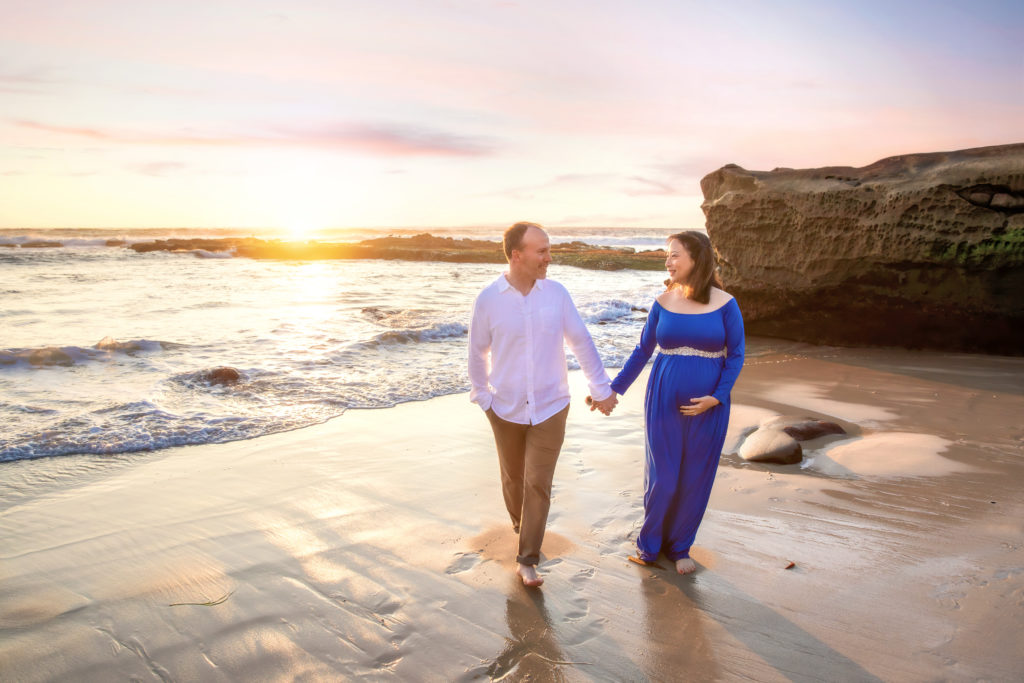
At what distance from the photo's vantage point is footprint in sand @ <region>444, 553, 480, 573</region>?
3707 millimetres

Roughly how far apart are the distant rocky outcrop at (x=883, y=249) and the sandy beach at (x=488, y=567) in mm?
3712

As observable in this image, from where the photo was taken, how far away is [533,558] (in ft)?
11.8

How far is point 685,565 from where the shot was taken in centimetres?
366

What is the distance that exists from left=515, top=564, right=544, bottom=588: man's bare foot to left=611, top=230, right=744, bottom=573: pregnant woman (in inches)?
25.9

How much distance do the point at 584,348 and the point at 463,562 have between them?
1.45m

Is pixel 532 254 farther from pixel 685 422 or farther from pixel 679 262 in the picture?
pixel 685 422

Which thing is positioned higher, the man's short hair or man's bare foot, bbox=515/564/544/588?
the man's short hair

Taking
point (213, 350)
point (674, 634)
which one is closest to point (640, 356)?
point (674, 634)

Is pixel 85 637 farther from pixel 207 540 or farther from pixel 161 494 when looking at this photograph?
pixel 161 494

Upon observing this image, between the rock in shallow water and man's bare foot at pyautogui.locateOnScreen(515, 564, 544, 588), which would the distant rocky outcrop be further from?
man's bare foot at pyautogui.locateOnScreen(515, 564, 544, 588)

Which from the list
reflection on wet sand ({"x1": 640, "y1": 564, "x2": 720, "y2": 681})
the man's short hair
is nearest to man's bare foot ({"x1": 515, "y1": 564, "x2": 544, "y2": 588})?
reflection on wet sand ({"x1": 640, "y1": 564, "x2": 720, "y2": 681})

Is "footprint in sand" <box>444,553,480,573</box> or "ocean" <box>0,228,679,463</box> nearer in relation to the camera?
"footprint in sand" <box>444,553,480,573</box>

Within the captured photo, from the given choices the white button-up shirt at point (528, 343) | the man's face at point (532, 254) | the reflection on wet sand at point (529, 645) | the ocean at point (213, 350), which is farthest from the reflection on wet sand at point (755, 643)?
the ocean at point (213, 350)

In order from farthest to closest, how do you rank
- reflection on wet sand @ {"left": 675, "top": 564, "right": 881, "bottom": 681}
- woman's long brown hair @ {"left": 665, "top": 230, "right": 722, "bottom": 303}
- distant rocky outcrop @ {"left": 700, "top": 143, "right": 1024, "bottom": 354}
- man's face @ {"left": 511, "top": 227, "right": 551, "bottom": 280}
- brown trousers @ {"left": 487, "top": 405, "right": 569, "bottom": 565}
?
distant rocky outcrop @ {"left": 700, "top": 143, "right": 1024, "bottom": 354} → woman's long brown hair @ {"left": 665, "top": 230, "right": 722, "bottom": 303} → brown trousers @ {"left": 487, "top": 405, "right": 569, "bottom": 565} → man's face @ {"left": 511, "top": 227, "right": 551, "bottom": 280} → reflection on wet sand @ {"left": 675, "top": 564, "right": 881, "bottom": 681}
